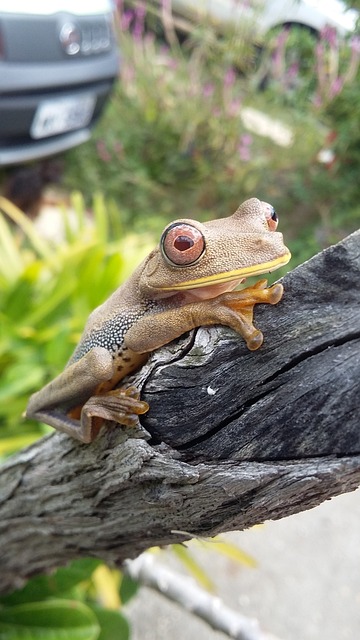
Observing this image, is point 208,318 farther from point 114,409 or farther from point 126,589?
point 126,589

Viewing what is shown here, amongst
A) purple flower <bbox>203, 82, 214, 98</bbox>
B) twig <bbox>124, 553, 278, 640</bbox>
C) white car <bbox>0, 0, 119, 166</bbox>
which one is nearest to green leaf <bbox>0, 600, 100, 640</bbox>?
twig <bbox>124, 553, 278, 640</bbox>

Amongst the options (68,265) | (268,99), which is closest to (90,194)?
(68,265)

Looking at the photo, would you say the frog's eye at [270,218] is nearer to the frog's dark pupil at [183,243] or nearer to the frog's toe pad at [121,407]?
the frog's dark pupil at [183,243]

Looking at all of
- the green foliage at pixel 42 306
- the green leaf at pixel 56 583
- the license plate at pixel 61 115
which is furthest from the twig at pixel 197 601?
the license plate at pixel 61 115

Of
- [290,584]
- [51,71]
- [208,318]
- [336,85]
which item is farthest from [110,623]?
[51,71]

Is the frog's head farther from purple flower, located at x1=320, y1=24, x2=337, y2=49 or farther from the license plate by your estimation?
the license plate

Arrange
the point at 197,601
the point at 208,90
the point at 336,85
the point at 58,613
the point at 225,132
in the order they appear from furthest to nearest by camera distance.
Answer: the point at 225,132 < the point at 208,90 < the point at 197,601 < the point at 58,613 < the point at 336,85
